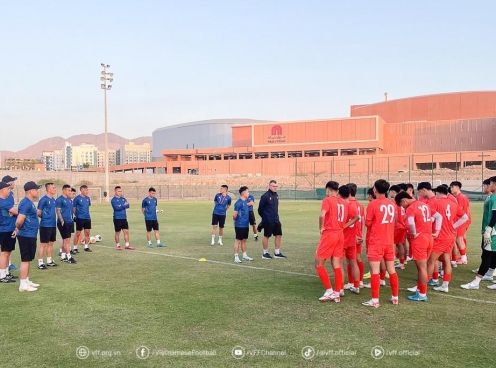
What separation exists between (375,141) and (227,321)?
82.4 meters

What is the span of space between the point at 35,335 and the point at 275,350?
3.54 metres

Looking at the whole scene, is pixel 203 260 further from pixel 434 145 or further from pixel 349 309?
pixel 434 145

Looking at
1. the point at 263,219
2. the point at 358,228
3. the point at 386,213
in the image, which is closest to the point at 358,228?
the point at 358,228

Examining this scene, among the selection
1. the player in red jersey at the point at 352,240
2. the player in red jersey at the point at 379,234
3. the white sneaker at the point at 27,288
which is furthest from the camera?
the white sneaker at the point at 27,288

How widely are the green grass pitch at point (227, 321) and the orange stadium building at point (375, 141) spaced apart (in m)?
70.2

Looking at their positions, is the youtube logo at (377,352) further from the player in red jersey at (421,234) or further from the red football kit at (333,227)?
the player in red jersey at (421,234)

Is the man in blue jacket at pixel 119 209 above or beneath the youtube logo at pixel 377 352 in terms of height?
above

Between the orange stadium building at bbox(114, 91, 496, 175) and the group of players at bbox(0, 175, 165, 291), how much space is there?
66.7 metres

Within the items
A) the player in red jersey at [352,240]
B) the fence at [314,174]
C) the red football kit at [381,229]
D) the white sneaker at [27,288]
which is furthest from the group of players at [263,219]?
the fence at [314,174]

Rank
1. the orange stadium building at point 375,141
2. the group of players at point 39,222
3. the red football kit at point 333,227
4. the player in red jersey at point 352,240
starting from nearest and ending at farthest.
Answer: the red football kit at point 333,227 → the player in red jersey at point 352,240 → the group of players at point 39,222 → the orange stadium building at point 375,141

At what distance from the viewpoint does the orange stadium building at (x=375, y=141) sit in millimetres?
78875

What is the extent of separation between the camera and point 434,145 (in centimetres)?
8462

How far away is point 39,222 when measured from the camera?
10.8 meters

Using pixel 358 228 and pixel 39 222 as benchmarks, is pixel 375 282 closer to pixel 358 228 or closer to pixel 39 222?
pixel 358 228
